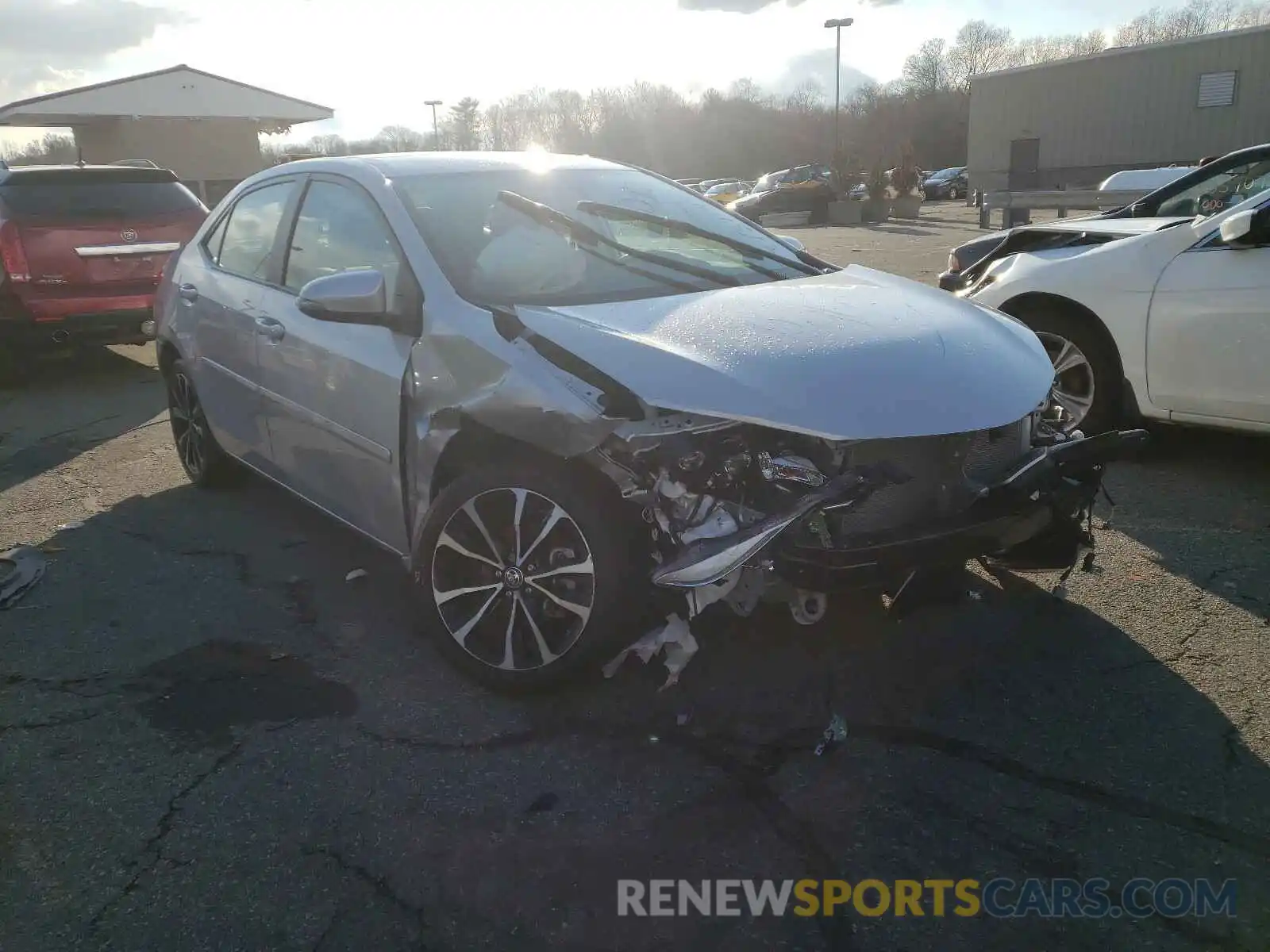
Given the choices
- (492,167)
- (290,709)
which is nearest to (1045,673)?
(290,709)

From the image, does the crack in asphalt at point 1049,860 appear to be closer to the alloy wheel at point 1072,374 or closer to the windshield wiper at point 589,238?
the windshield wiper at point 589,238

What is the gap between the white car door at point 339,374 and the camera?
3.50m

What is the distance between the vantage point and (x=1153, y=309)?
16.8 feet

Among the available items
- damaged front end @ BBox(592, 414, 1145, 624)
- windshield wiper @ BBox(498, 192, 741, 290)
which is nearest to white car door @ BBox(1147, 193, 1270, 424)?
damaged front end @ BBox(592, 414, 1145, 624)

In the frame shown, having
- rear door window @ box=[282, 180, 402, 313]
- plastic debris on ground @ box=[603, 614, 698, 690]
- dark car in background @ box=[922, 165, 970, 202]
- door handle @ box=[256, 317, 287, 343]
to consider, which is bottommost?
dark car in background @ box=[922, 165, 970, 202]

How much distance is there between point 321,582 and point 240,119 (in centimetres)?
4175

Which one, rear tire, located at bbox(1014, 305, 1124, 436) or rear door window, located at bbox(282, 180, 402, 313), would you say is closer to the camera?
rear door window, located at bbox(282, 180, 402, 313)

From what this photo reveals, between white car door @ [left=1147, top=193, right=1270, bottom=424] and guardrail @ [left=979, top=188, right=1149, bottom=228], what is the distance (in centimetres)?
1302

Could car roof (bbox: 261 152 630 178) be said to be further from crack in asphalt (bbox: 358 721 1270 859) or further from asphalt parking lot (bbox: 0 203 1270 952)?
crack in asphalt (bbox: 358 721 1270 859)

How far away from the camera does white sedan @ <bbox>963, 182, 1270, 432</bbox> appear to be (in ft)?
15.5

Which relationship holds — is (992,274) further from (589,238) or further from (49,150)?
(49,150)

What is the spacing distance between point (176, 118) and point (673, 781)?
143 ft

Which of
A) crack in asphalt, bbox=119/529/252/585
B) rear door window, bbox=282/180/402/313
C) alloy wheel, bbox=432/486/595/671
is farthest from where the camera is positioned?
crack in asphalt, bbox=119/529/252/585

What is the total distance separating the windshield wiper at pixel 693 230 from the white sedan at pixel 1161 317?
143 cm
